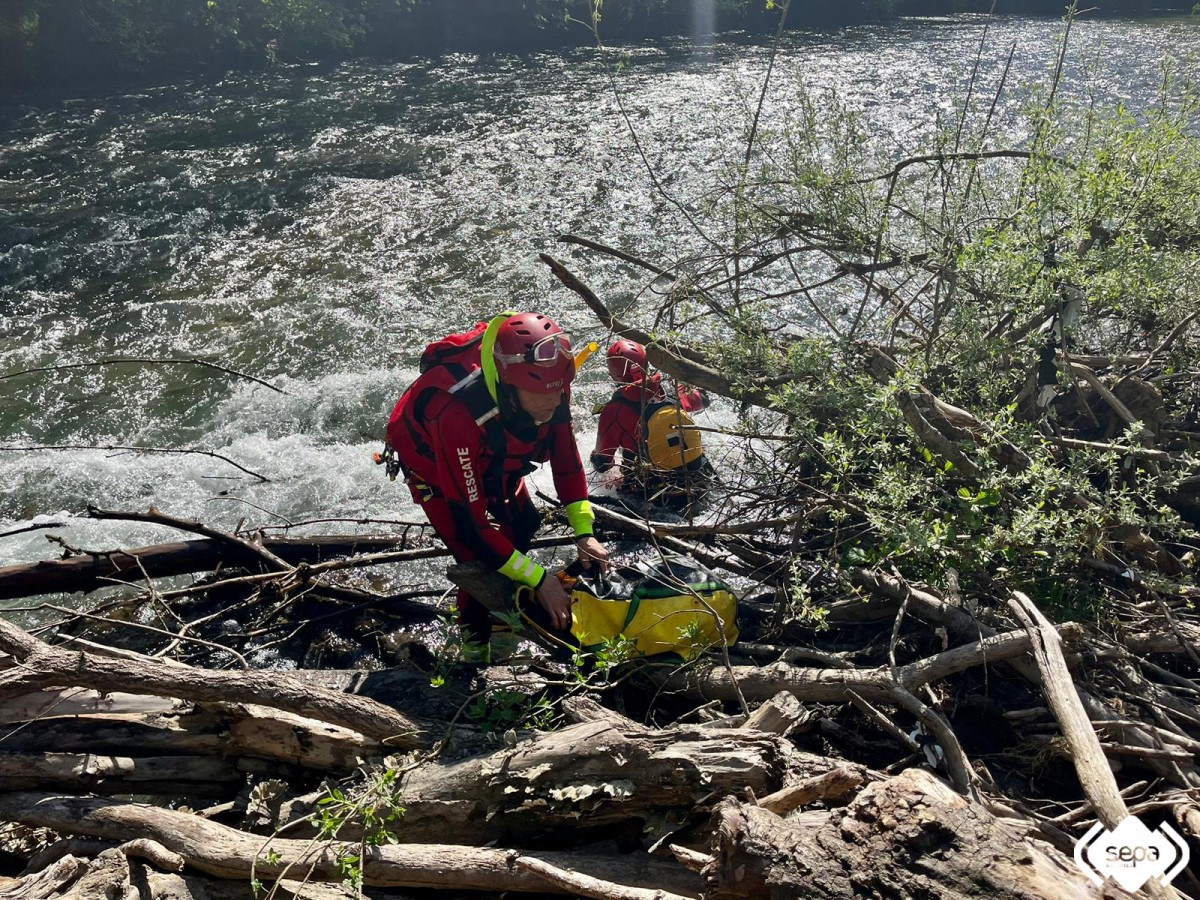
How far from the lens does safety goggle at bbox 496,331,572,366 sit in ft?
12.5

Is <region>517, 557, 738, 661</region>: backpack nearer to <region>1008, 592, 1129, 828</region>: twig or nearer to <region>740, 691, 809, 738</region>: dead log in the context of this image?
<region>740, 691, 809, 738</region>: dead log

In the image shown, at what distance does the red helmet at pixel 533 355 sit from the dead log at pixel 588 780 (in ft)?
5.32

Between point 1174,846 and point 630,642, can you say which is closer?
point 1174,846

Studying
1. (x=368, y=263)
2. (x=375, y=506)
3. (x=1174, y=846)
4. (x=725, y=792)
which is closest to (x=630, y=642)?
(x=725, y=792)

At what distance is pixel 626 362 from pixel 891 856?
4.26 metres

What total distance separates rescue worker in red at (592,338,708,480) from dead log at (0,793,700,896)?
331cm

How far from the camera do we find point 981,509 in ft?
11.3

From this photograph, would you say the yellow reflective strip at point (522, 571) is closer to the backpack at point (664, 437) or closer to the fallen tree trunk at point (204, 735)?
the fallen tree trunk at point (204, 735)

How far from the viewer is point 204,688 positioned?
10.1 feet

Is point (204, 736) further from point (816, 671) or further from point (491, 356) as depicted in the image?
point (816, 671)

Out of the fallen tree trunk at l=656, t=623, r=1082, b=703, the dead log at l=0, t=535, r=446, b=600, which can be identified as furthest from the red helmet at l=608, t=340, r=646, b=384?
the fallen tree trunk at l=656, t=623, r=1082, b=703

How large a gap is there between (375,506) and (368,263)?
4794 millimetres

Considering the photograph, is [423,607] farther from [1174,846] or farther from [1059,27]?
[1059,27]

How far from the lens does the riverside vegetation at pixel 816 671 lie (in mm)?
2578
